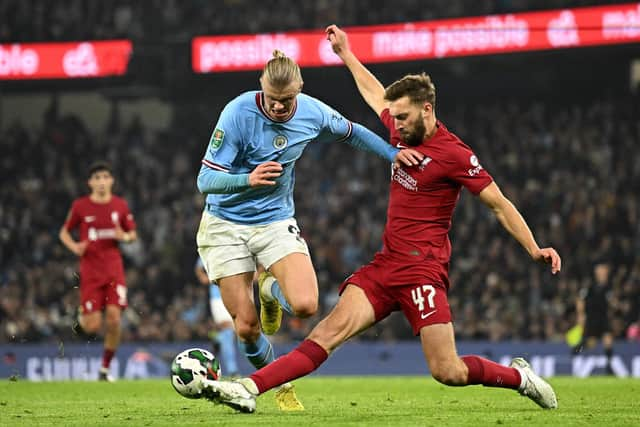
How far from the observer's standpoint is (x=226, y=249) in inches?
330

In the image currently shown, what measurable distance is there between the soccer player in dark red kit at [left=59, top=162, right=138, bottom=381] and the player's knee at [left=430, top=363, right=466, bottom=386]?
22.7 feet

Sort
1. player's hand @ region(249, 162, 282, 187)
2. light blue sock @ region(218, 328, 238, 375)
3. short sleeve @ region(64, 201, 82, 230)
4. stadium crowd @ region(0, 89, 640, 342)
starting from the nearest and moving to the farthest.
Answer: player's hand @ region(249, 162, 282, 187)
short sleeve @ region(64, 201, 82, 230)
light blue sock @ region(218, 328, 238, 375)
stadium crowd @ region(0, 89, 640, 342)

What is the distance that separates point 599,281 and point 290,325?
229 inches

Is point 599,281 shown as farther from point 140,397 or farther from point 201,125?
point 201,125

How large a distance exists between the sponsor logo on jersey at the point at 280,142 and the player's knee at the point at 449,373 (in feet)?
6.21

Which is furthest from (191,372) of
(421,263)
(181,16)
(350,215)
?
(181,16)

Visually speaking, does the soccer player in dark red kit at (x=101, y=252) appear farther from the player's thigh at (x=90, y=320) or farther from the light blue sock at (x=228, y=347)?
the light blue sock at (x=228, y=347)

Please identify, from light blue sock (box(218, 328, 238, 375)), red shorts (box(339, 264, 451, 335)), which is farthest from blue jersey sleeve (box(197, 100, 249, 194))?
light blue sock (box(218, 328, 238, 375))

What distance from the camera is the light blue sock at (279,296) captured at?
27.1ft

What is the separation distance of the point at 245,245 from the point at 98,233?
5.72m

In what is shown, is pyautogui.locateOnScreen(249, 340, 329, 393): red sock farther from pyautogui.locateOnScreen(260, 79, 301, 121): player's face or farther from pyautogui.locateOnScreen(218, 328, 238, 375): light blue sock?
pyautogui.locateOnScreen(218, 328, 238, 375): light blue sock

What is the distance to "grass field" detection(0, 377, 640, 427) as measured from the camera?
721 cm

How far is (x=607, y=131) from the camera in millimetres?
24094

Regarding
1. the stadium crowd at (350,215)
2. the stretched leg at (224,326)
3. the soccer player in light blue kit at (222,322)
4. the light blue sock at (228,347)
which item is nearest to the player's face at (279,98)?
the soccer player in light blue kit at (222,322)
